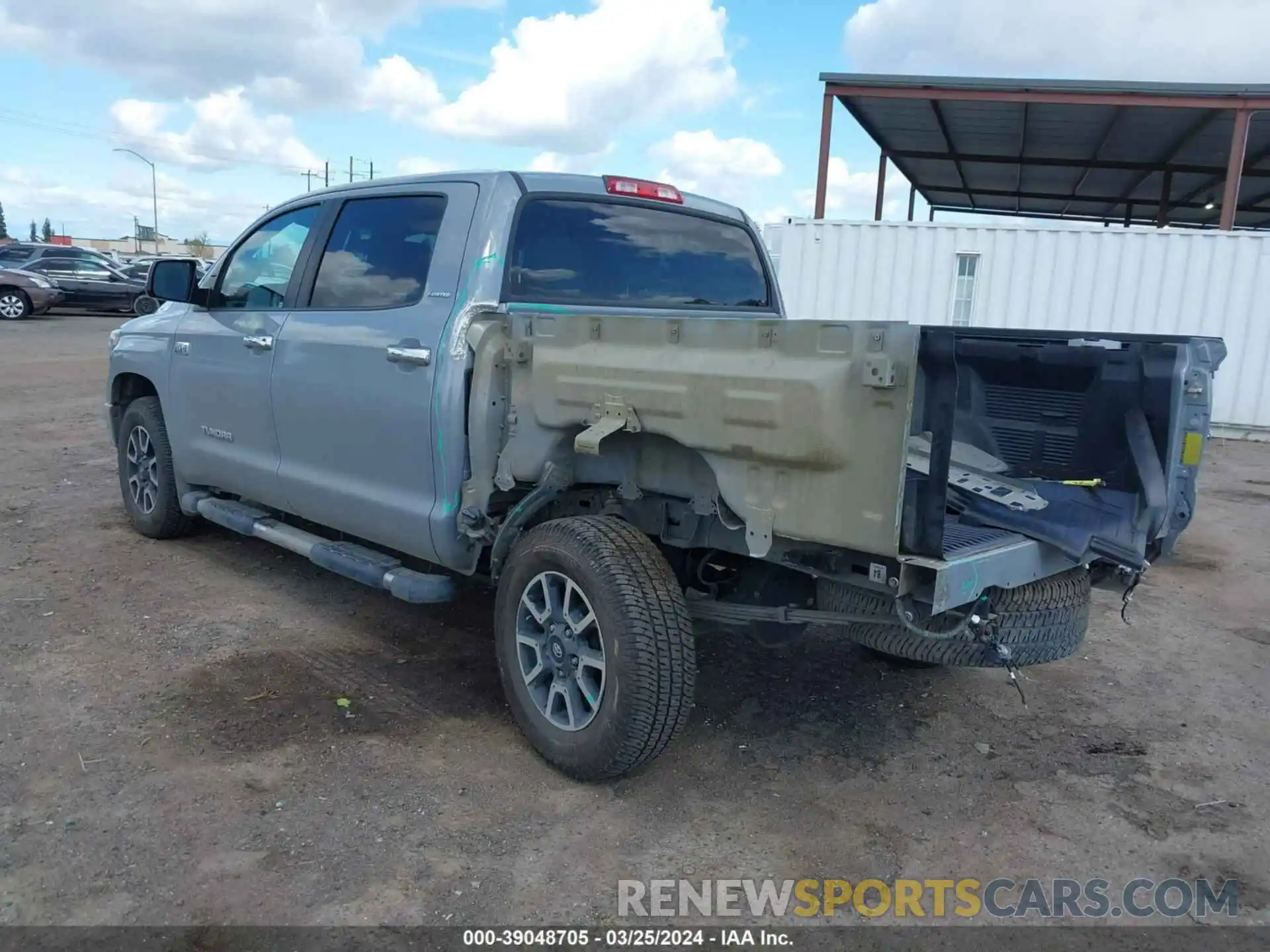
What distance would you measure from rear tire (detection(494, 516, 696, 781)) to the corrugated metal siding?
397 inches

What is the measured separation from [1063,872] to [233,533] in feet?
17.0

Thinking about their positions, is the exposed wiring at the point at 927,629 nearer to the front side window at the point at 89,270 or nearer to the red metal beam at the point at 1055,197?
the red metal beam at the point at 1055,197

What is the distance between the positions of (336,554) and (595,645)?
62.2 inches

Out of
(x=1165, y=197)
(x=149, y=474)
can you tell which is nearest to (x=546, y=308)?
(x=149, y=474)

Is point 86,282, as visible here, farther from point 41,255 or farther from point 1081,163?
point 1081,163

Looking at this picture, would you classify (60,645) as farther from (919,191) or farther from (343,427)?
(919,191)

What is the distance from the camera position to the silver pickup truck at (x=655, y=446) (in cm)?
275

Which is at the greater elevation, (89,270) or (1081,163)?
(1081,163)

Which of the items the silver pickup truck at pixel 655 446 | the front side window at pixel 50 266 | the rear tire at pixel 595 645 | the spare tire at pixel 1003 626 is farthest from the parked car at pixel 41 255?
the spare tire at pixel 1003 626

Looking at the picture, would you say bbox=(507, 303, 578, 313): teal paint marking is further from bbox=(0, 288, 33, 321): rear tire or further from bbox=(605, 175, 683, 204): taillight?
bbox=(0, 288, 33, 321): rear tire

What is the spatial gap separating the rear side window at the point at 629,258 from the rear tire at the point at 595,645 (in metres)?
1.09

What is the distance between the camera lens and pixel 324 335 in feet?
14.2

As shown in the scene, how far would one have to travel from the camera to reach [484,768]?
347 cm

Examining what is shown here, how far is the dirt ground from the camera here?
9.33 ft
